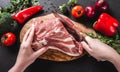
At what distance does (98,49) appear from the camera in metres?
2.33

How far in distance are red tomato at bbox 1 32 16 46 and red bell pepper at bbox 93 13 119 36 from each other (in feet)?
2.15

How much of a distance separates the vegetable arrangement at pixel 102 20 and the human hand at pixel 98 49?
74 millimetres

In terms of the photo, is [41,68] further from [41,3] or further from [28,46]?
[41,3]

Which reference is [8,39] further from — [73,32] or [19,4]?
[73,32]

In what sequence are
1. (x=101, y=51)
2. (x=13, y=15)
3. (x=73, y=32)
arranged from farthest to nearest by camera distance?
1. (x=13, y=15)
2. (x=73, y=32)
3. (x=101, y=51)

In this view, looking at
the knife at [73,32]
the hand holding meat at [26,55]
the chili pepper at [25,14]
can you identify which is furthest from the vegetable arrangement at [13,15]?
the knife at [73,32]

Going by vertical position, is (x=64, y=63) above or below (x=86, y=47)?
below

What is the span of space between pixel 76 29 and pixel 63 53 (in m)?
0.21

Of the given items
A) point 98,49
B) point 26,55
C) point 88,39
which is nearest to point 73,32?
point 88,39

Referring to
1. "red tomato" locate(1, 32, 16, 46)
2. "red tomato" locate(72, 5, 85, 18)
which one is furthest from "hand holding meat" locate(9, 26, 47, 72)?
"red tomato" locate(72, 5, 85, 18)

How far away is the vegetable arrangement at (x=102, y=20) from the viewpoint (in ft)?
7.97

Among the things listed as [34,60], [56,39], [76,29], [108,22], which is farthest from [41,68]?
[108,22]

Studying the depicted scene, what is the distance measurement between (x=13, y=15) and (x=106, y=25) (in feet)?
2.48

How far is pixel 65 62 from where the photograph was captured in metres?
2.45
